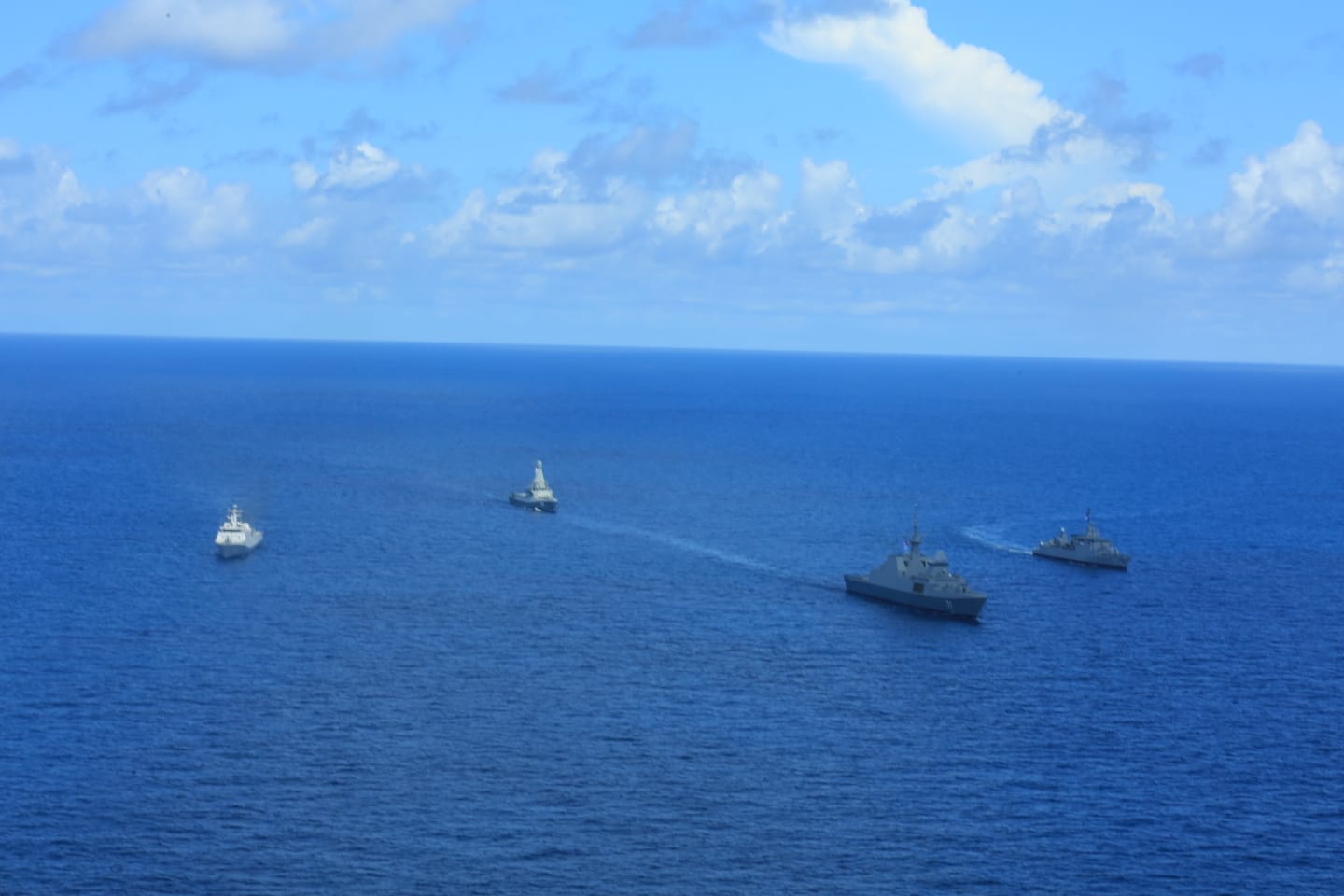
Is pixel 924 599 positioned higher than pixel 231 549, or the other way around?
pixel 924 599

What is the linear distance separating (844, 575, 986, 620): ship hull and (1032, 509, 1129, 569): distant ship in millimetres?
29123

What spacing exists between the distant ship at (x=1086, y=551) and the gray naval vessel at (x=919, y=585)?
23.4m

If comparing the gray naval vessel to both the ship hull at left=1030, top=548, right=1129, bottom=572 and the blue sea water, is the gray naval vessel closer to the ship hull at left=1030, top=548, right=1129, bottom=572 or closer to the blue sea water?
the blue sea water

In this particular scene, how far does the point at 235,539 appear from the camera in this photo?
163 m

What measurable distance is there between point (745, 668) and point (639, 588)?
32314 millimetres

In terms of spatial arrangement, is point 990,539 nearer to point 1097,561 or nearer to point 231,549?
point 1097,561

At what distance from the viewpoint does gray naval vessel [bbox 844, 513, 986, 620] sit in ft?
472

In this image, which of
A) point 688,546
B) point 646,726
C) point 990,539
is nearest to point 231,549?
point 688,546

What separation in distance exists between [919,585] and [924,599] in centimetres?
181

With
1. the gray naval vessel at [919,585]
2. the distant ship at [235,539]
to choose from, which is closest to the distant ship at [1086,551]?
the gray naval vessel at [919,585]

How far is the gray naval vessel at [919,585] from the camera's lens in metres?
144

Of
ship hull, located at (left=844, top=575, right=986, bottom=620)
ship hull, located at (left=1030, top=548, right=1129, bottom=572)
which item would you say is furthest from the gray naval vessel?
ship hull, located at (left=1030, top=548, right=1129, bottom=572)

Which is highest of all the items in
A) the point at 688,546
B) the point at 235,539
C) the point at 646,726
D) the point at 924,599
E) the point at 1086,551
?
the point at 1086,551

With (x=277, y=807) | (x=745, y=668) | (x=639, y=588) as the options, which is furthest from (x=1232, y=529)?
(x=277, y=807)
